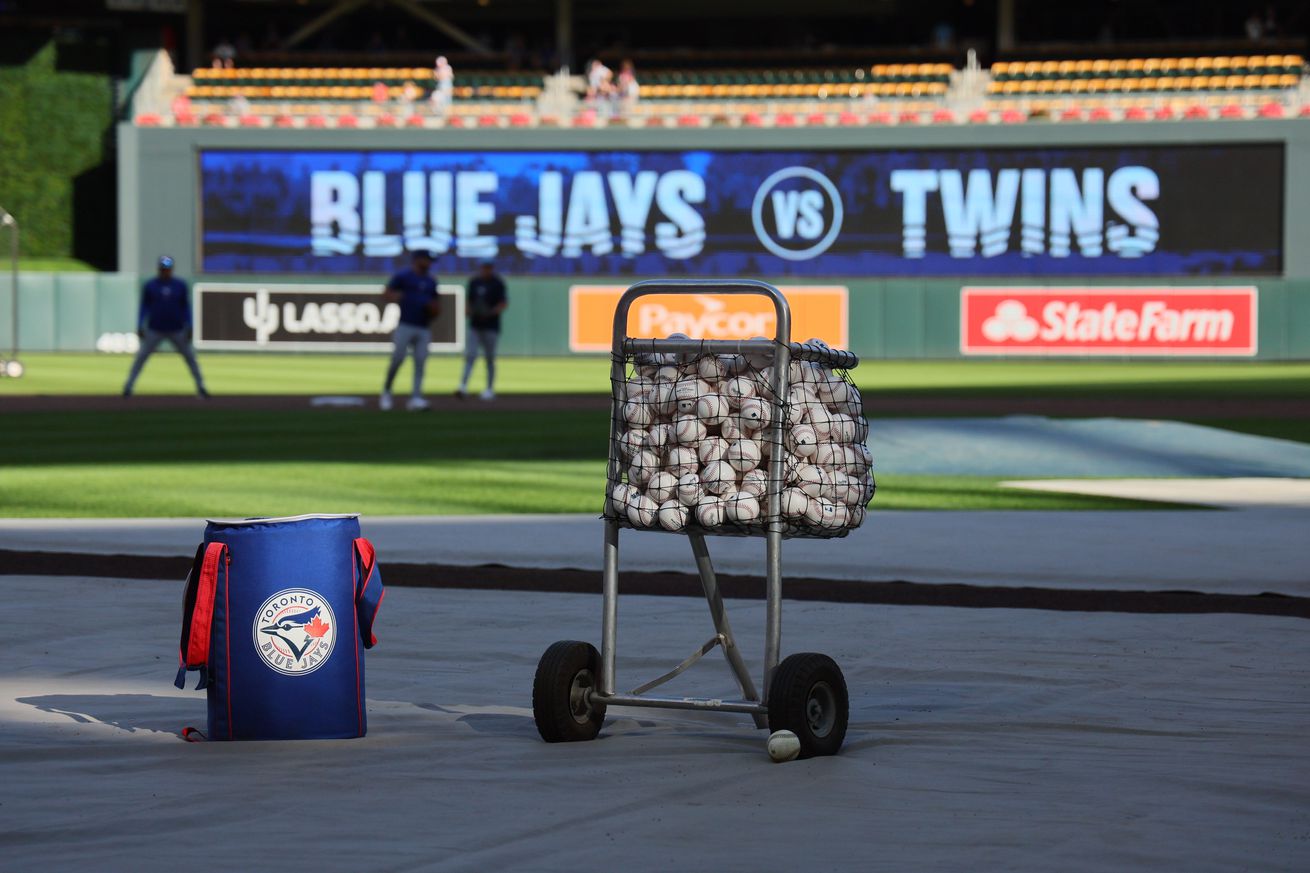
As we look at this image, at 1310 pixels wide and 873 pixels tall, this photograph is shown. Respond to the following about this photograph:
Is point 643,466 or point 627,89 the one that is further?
point 627,89

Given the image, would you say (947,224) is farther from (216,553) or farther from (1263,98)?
(216,553)

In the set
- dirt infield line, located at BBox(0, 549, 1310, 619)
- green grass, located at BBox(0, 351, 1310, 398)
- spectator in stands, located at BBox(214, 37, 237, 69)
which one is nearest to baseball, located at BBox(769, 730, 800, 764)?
dirt infield line, located at BBox(0, 549, 1310, 619)

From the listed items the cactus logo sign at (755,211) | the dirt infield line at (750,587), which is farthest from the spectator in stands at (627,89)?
the dirt infield line at (750,587)

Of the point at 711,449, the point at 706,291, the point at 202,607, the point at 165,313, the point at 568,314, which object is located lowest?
the point at 202,607

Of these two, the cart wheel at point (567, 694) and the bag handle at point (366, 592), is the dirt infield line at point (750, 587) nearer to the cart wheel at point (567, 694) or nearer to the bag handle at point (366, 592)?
the cart wheel at point (567, 694)

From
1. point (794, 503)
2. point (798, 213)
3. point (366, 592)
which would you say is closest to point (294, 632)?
point (366, 592)

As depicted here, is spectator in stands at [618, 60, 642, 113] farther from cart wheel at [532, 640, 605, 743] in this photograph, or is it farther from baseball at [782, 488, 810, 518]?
baseball at [782, 488, 810, 518]

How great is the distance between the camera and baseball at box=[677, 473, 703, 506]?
6.06 metres

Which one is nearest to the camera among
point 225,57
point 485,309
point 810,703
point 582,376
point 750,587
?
point 810,703

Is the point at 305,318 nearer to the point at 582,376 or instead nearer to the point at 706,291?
the point at 582,376

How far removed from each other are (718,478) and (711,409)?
24 cm

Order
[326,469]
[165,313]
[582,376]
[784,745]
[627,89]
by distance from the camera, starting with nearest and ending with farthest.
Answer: [784,745] → [326,469] → [165,313] → [582,376] → [627,89]

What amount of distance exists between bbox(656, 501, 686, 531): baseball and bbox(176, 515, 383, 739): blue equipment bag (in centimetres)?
109

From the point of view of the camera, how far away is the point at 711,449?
6.11 meters
